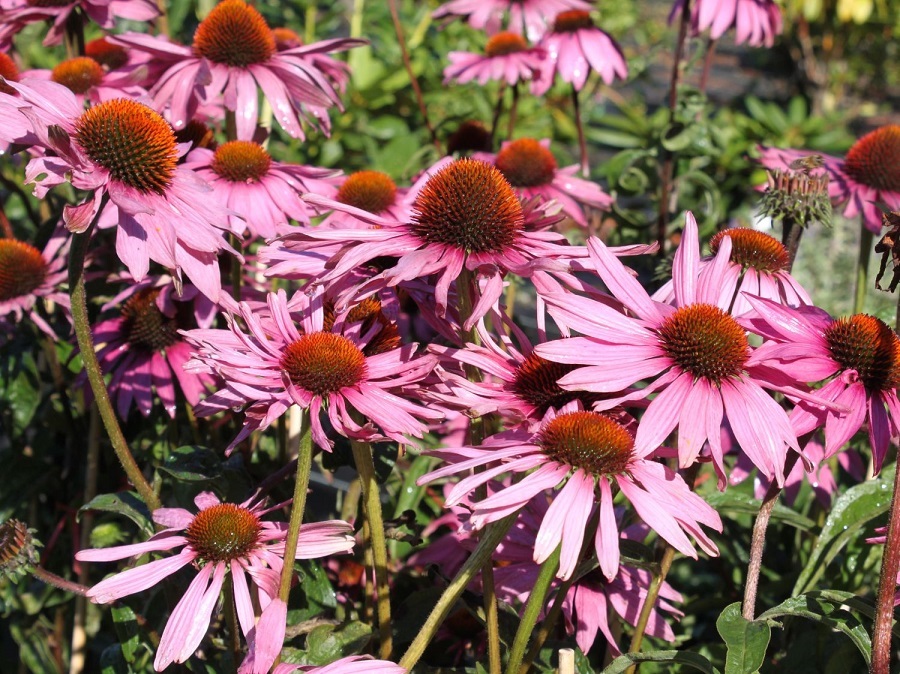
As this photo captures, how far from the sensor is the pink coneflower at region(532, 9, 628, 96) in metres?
2.02

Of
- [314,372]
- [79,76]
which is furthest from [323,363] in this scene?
[79,76]

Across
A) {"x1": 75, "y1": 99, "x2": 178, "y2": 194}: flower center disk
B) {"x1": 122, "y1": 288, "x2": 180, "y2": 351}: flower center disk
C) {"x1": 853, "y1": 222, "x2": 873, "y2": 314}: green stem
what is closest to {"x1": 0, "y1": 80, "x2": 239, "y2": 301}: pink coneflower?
{"x1": 75, "y1": 99, "x2": 178, "y2": 194}: flower center disk

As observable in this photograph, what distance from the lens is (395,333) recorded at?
106 centimetres

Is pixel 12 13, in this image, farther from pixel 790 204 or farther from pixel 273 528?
pixel 790 204

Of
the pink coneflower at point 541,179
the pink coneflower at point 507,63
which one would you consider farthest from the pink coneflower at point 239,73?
the pink coneflower at point 507,63

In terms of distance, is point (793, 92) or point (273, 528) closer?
point (273, 528)

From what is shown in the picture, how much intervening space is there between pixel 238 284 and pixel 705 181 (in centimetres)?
109

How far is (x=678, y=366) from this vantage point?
903 mm

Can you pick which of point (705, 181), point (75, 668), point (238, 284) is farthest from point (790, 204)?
point (75, 668)

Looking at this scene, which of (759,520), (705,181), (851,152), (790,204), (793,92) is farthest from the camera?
(793,92)

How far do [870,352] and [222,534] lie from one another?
2.10ft

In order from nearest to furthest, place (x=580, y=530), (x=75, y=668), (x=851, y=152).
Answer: (x=580, y=530) < (x=75, y=668) < (x=851, y=152)

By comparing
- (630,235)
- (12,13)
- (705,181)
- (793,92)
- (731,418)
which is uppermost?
(12,13)

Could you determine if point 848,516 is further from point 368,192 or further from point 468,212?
point 368,192
